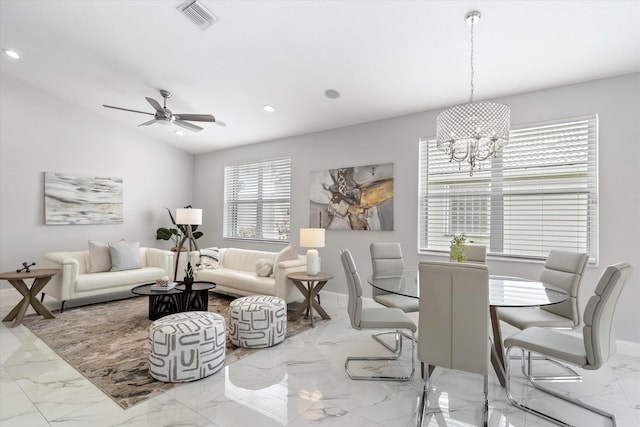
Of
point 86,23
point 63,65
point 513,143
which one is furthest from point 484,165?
point 63,65

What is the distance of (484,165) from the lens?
397 centimetres

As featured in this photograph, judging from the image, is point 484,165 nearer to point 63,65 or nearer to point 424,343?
point 424,343

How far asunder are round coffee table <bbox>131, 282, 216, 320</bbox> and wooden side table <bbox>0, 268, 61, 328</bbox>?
3.51 feet

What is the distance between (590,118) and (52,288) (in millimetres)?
6786

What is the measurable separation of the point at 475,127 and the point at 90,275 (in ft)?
16.8

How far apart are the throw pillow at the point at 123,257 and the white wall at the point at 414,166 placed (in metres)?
1.86

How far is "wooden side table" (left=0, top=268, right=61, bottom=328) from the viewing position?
380cm

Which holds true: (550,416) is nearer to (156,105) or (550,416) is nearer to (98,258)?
(156,105)

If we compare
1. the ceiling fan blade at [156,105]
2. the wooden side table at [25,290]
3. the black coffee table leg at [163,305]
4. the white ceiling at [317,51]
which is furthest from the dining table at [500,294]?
the wooden side table at [25,290]

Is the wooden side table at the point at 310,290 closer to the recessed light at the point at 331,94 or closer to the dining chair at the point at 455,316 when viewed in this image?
the dining chair at the point at 455,316

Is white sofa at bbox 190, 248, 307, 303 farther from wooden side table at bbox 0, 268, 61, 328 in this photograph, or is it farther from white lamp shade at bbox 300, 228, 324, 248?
wooden side table at bbox 0, 268, 61, 328

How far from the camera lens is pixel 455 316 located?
6.53 feet


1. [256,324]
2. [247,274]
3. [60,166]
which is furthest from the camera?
[60,166]

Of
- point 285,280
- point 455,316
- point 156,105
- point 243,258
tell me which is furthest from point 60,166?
point 455,316
